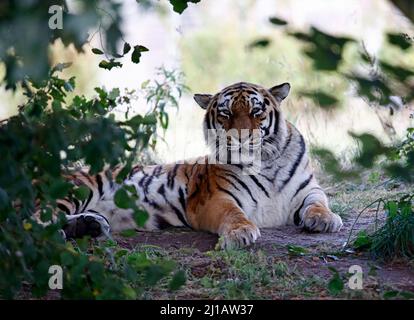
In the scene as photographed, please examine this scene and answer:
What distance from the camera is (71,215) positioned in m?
5.40

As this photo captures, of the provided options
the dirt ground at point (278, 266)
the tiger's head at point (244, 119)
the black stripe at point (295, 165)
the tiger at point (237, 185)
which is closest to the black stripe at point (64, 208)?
the tiger at point (237, 185)

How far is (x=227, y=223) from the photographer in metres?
5.15

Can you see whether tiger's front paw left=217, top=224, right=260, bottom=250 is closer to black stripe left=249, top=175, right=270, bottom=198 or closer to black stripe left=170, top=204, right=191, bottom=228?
black stripe left=249, top=175, right=270, bottom=198

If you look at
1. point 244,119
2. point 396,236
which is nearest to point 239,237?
point 396,236

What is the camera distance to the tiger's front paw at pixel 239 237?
4.76 metres

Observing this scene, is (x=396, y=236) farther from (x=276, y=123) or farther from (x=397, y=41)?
(x=397, y=41)

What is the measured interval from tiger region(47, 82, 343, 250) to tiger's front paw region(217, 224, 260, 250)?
1.51 ft

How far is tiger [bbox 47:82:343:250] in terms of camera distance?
5.69 m

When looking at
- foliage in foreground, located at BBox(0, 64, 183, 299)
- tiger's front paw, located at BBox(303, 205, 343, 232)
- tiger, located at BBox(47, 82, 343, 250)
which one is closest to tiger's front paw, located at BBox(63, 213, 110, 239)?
tiger, located at BBox(47, 82, 343, 250)

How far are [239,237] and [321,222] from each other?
0.76m

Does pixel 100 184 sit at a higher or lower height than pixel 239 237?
higher

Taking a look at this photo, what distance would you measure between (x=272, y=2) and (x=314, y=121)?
201 inches
